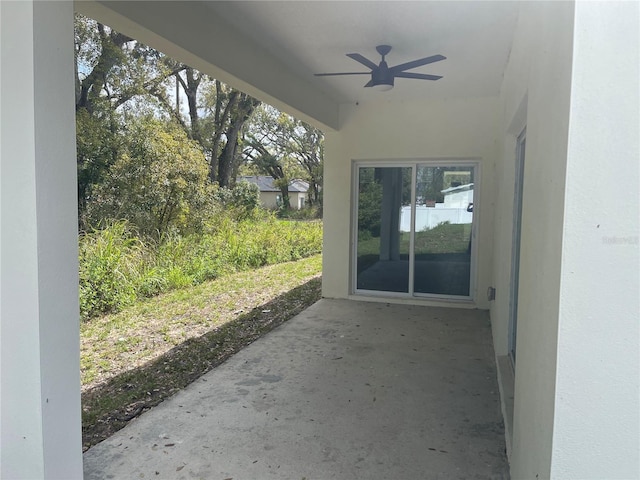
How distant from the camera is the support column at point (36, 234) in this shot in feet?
6.07

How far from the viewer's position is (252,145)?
25297 mm

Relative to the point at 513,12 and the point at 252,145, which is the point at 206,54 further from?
the point at 252,145

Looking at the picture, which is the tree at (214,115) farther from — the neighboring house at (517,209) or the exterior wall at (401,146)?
the neighboring house at (517,209)

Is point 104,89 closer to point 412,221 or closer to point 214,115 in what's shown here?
point 214,115

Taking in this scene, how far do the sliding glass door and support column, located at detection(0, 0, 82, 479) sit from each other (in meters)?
5.27

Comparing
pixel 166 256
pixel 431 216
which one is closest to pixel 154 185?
pixel 166 256

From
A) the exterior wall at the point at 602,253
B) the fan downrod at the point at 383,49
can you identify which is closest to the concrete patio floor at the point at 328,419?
the exterior wall at the point at 602,253

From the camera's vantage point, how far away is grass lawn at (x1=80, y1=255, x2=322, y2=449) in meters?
3.62

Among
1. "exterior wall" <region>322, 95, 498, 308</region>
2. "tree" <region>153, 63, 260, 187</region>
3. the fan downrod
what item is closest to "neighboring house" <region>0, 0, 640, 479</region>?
the fan downrod

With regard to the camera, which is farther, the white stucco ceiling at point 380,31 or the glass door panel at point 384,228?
the glass door panel at point 384,228

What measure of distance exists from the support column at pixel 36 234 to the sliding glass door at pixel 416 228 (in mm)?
5275

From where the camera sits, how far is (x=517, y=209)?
368cm

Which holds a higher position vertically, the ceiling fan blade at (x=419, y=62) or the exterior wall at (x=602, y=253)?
the ceiling fan blade at (x=419, y=62)

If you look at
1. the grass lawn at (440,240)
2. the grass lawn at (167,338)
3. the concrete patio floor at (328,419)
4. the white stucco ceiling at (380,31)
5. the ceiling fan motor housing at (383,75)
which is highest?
the white stucco ceiling at (380,31)
